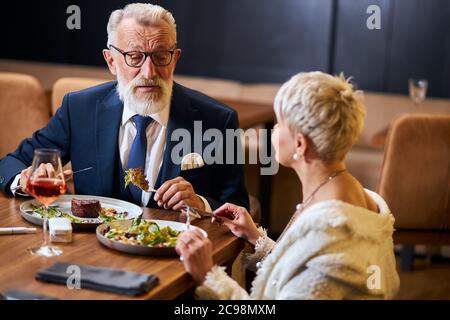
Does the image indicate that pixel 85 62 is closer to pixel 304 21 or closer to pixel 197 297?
pixel 304 21

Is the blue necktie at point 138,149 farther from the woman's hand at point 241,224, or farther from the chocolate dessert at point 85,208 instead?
the woman's hand at point 241,224

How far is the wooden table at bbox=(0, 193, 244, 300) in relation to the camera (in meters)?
2.04

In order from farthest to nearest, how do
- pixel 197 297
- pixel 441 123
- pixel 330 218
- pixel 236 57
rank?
pixel 236 57 < pixel 441 123 < pixel 197 297 < pixel 330 218

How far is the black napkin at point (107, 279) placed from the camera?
2021 mm

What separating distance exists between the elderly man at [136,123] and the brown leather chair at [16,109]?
4.14ft

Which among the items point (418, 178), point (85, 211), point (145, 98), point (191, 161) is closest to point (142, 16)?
point (145, 98)

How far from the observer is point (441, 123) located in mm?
4148

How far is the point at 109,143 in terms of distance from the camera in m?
3.03

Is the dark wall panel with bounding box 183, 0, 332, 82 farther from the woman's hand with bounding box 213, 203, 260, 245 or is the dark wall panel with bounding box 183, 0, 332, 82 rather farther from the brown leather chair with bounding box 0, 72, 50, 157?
the woman's hand with bounding box 213, 203, 260, 245

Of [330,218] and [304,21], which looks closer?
[330,218]

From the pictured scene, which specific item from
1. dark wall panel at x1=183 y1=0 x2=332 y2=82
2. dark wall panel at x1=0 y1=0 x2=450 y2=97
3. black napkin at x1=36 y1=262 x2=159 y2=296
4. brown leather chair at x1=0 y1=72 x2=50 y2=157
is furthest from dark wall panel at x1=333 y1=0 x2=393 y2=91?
black napkin at x1=36 y1=262 x2=159 y2=296

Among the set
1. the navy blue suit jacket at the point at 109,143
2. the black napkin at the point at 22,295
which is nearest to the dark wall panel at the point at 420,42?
the navy blue suit jacket at the point at 109,143
